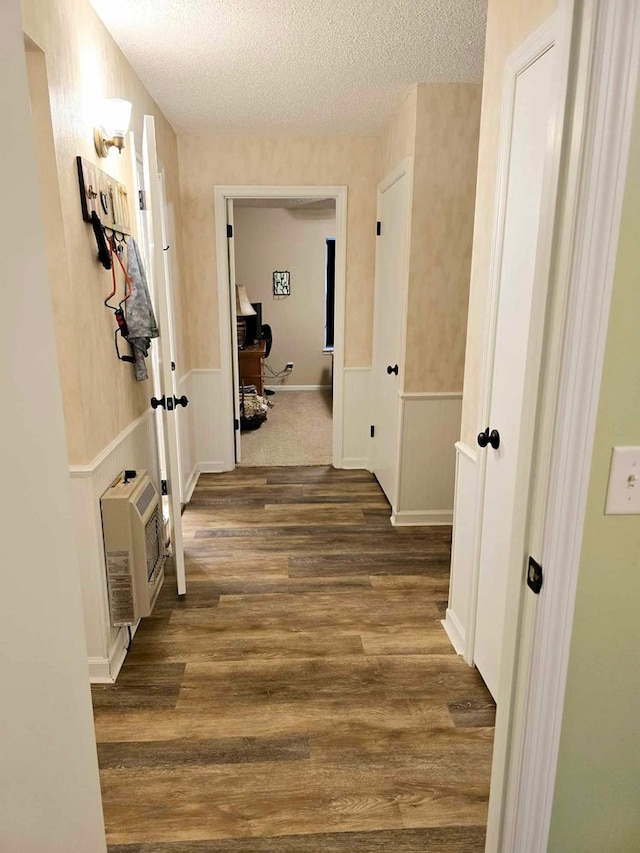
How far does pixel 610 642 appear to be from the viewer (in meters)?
1.01

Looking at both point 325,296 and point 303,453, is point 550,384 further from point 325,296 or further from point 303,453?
point 325,296

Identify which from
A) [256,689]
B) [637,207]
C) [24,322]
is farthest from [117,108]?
[256,689]

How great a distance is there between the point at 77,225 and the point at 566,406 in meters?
1.77

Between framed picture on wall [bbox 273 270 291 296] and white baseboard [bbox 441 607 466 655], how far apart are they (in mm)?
5829

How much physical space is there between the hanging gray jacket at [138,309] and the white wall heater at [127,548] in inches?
25.1

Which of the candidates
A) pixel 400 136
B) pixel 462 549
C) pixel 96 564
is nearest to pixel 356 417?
pixel 400 136

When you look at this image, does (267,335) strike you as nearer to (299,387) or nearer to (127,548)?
(299,387)

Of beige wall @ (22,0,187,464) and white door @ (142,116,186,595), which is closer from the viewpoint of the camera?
beige wall @ (22,0,187,464)

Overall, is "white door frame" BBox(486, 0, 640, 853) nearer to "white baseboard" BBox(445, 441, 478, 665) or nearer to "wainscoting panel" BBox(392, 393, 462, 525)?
"white baseboard" BBox(445, 441, 478, 665)

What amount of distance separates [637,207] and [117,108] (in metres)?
2.09

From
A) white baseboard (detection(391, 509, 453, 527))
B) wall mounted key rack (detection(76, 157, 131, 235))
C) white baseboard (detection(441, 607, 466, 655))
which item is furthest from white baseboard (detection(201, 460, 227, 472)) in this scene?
white baseboard (detection(441, 607, 466, 655))

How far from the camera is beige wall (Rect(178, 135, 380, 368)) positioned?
3939mm

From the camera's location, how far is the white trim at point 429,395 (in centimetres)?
338

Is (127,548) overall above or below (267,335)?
below
